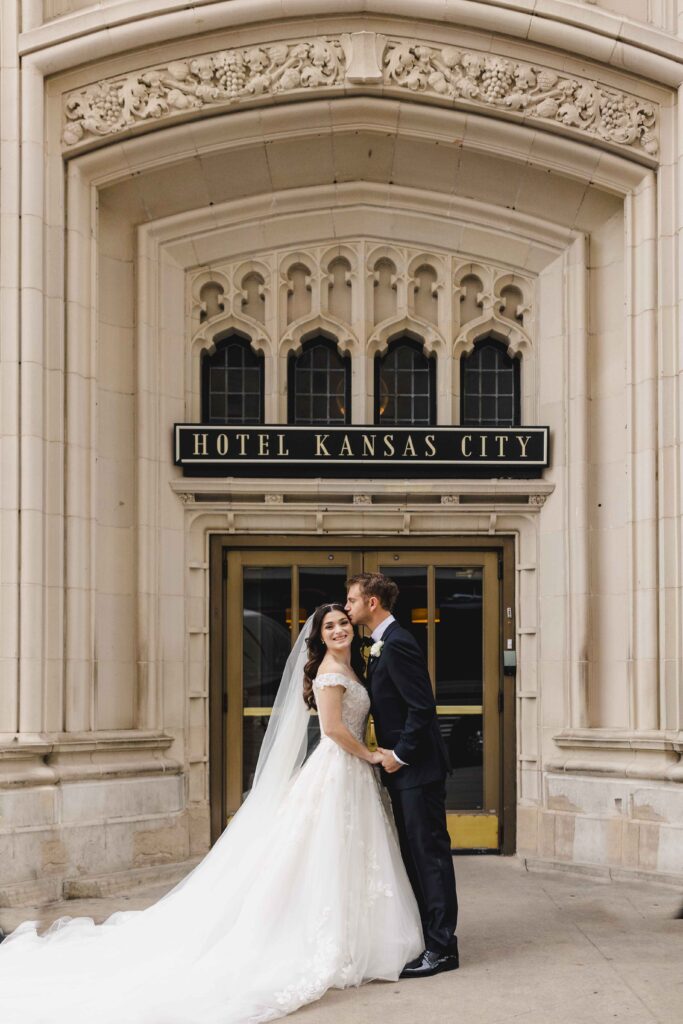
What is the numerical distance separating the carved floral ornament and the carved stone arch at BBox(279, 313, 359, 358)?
1.90 metres

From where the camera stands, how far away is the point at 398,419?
11.1 m

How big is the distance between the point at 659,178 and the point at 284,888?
6.44 metres

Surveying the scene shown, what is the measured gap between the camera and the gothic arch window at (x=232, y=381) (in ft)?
36.4

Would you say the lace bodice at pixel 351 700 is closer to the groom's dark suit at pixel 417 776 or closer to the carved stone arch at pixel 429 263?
the groom's dark suit at pixel 417 776

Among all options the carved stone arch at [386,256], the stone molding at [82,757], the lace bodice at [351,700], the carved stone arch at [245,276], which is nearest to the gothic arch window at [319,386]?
the carved stone arch at [245,276]

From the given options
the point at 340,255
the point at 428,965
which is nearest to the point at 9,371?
the point at 340,255

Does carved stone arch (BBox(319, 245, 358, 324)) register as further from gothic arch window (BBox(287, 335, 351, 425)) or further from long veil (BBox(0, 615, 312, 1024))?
long veil (BBox(0, 615, 312, 1024))

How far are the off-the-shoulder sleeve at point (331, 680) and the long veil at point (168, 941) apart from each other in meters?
0.30

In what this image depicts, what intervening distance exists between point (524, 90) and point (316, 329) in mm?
2570

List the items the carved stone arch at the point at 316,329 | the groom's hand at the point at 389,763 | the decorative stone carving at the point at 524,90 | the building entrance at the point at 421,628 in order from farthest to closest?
1. the carved stone arch at the point at 316,329
2. the building entrance at the point at 421,628
3. the decorative stone carving at the point at 524,90
4. the groom's hand at the point at 389,763

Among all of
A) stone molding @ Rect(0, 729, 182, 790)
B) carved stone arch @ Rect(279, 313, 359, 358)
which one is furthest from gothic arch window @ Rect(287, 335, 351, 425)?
stone molding @ Rect(0, 729, 182, 790)

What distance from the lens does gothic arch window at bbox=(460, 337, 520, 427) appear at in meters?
11.1

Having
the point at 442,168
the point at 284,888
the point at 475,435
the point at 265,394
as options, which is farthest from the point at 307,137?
the point at 284,888

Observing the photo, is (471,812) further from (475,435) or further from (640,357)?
(640,357)
